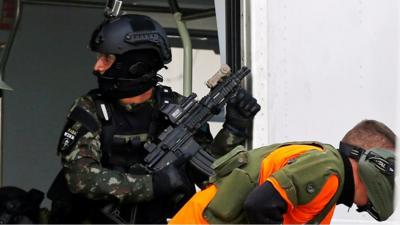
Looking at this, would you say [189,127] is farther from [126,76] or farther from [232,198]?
[232,198]

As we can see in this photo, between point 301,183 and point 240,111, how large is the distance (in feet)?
3.05

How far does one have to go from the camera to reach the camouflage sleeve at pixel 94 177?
10.6ft

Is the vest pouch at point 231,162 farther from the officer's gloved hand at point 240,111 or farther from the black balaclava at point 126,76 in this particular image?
the black balaclava at point 126,76

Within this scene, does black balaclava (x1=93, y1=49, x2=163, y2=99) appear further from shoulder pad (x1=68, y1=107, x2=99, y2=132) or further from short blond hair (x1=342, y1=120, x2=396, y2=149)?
short blond hair (x1=342, y1=120, x2=396, y2=149)

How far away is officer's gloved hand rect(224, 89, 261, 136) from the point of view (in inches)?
132

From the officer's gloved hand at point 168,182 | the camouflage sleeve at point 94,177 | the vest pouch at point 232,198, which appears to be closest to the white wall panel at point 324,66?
the officer's gloved hand at point 168,182

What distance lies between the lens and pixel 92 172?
127 inches

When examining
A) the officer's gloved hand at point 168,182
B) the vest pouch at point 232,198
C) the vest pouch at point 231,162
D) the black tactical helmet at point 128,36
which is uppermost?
the black tactical helmet at point 128,36

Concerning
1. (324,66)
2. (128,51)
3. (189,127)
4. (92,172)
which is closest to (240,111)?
(189,127)

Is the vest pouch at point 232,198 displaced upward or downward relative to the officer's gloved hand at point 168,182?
upward

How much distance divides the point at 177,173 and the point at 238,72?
0.45 metres

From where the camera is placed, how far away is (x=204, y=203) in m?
2.75

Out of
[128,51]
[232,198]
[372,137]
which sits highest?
[128,51]

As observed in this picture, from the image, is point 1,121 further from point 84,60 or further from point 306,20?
point 306,20
